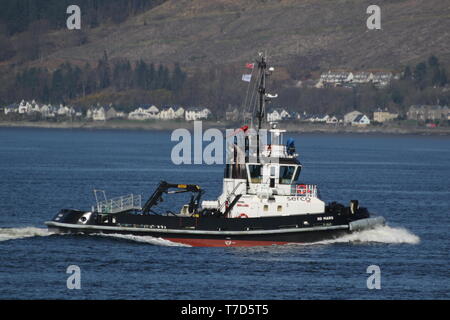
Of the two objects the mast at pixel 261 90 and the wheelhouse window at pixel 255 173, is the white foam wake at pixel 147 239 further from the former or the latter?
the mast at pixel 261 90

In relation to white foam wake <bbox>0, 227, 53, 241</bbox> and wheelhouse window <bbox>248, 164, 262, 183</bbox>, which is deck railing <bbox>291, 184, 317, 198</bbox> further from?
white foam wake <bbox>0, 227, 53, 241</bbox>

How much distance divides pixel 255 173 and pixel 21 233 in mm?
11242

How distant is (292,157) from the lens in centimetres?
4681

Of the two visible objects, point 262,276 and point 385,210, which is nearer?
point 262,276

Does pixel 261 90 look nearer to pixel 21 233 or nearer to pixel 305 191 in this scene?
pixel 305 191

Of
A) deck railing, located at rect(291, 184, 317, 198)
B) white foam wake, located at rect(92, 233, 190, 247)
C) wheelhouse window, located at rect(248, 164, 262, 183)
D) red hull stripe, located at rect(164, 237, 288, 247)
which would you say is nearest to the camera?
red hull stripe, located at rect(164, 237, 288, 247)

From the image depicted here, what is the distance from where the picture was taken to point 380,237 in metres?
47.2

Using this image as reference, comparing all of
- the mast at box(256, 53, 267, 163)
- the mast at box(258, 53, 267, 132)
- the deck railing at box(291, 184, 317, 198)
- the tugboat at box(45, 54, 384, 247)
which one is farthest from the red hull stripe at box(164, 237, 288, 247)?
the mast at box(258, 53, 267, 132)

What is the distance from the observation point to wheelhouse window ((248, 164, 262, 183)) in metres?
46.4

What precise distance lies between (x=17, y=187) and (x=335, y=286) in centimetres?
4049

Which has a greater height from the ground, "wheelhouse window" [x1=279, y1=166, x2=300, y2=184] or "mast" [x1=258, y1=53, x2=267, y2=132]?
"mast" [x1=258, y1=53, x2=267, y2=132]

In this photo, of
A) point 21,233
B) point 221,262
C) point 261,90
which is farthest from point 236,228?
point 21,233
